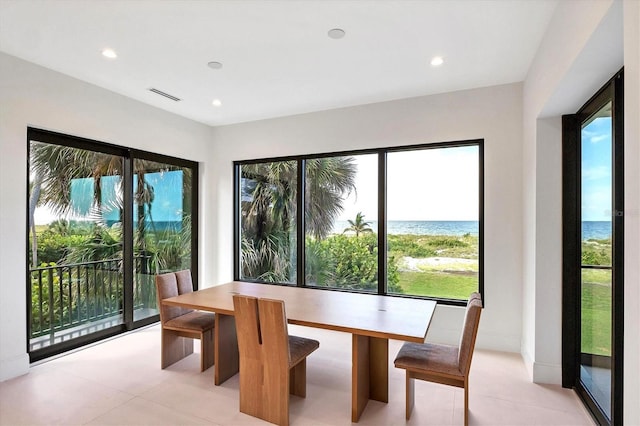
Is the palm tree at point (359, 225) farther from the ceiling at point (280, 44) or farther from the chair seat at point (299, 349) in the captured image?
the chair seat at point (299, 349)

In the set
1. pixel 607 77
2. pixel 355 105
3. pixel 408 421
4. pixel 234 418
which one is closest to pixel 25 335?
pixel 234 418

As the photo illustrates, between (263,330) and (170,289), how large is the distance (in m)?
1.41

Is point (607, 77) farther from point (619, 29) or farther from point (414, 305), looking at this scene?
point (414, 305)

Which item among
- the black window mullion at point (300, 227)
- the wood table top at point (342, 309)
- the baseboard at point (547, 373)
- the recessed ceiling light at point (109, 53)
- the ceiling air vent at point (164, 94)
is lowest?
the baseboard at point (547, 373)

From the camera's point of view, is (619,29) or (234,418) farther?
(234,418)

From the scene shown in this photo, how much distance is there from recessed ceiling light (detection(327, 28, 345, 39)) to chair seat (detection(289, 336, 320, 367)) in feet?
7.77

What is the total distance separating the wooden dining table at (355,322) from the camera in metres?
2.23

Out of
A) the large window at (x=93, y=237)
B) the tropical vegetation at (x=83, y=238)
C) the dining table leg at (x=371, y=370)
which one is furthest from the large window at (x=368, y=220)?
A: the dining table leg at (x=371, y=370)

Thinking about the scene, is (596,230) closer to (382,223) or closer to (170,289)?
(382,223)

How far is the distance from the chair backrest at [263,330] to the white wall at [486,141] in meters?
2.25

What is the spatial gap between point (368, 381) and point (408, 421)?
372 millimetres

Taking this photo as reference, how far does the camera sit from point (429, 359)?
2.27m

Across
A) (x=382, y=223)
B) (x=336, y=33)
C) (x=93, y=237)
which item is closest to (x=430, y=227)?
(x=382, y=223)

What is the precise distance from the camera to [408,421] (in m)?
2.29
